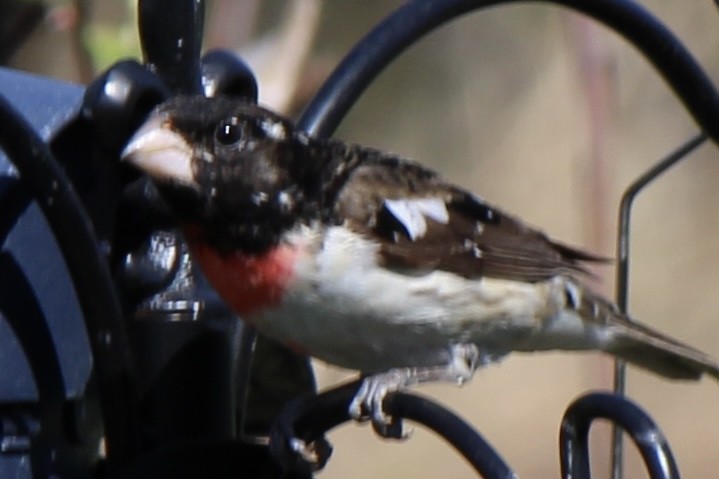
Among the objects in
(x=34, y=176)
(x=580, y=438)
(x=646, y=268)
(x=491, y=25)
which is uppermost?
(x=491, y=25)

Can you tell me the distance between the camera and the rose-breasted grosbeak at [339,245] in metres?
1.92

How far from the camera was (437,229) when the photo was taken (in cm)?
218

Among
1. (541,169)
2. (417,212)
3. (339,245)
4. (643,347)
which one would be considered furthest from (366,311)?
(541,169)

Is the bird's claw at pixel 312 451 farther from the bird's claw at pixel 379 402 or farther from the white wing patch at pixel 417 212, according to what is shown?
the white wing patch at pixel 417 212

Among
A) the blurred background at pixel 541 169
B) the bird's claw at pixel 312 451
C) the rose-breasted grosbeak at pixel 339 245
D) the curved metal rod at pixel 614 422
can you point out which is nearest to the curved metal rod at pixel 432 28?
the rose-breasted grosbeak at pixel 339 245

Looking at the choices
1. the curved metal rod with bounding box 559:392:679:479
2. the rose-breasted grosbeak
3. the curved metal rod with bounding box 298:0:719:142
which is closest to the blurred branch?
the curved metal rod with bounding box 298:0:719:142

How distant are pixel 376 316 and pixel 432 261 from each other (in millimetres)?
159

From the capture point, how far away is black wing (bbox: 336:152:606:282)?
2.10m

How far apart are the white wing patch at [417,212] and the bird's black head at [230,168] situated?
0.16m

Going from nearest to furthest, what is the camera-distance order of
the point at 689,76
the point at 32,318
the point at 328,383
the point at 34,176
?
the point at 34,176, the point at 32,318, the point at 689,76, the point at 328,383

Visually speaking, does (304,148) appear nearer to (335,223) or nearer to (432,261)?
(335,223)

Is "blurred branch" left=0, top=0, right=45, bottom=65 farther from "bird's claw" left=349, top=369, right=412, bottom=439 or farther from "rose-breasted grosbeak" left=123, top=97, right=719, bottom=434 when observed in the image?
"bird's claw" left=349, top=369, right=412, bottom=439

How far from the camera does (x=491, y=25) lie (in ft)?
17.6

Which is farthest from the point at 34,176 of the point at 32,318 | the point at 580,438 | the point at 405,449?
the point at 405,449
